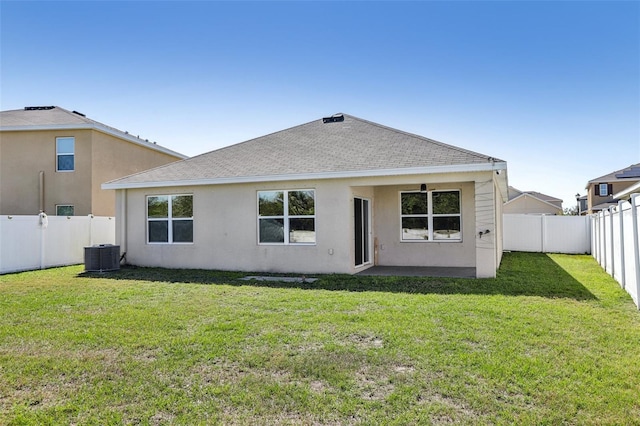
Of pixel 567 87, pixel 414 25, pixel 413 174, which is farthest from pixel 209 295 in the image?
pixel 567 87

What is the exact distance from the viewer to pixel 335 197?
11.4 m

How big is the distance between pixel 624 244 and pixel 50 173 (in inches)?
787

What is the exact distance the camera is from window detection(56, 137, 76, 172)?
17.6 m

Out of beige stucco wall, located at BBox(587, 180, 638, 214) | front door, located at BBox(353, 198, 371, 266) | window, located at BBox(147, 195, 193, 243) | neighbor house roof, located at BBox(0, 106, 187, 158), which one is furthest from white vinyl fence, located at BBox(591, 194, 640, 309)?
beige stucco wall, located at BBox(587, 180, 638, 214)

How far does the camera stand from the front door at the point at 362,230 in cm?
1219

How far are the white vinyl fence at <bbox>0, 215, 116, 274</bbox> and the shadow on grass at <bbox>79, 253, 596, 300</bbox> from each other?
7.62ft

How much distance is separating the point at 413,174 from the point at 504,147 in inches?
452

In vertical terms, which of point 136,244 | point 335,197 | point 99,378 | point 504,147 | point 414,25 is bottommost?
point 99,378

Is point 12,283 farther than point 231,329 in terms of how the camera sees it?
Yes

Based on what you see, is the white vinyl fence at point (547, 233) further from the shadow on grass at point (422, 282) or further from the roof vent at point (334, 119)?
the roof vent at point (334, 119)

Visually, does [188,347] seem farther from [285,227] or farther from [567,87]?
[567,87]

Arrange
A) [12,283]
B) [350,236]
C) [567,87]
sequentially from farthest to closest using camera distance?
[567,87] < [350,236] < [12,283]

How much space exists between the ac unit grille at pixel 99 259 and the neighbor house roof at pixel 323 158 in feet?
7.34

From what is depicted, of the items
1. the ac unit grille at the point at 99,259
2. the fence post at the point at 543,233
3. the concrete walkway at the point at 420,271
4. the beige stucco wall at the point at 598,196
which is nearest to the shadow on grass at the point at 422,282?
the ac unit grille at the point at 99,259
